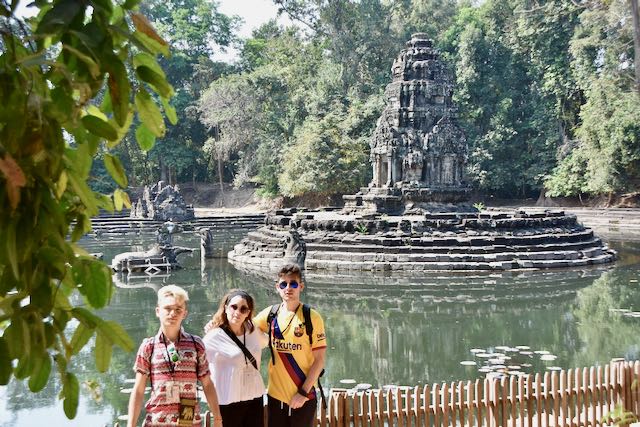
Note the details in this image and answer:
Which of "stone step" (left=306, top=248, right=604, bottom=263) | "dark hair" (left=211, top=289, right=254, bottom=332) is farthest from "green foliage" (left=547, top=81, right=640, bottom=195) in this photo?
"dark hair" (left=211, top=289, right=254, bottom=332)

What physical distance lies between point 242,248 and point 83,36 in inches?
830

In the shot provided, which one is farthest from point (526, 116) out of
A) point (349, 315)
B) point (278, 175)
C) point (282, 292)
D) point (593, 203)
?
point (282, 292)

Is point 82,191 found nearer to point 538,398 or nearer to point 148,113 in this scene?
point 148,113

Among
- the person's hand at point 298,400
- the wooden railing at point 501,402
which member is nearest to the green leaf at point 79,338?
the person's hand at point 298,400

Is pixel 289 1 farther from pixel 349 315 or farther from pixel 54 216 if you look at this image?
pixel 54 216

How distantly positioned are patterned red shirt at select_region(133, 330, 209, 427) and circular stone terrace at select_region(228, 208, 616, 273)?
14.7m

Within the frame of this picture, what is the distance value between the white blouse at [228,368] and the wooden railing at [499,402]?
103 cm

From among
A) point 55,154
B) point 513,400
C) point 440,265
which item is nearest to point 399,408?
point 513,400

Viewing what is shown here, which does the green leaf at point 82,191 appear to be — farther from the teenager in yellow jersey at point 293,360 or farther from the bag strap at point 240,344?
the teenager in yellow jersey at point 293,360

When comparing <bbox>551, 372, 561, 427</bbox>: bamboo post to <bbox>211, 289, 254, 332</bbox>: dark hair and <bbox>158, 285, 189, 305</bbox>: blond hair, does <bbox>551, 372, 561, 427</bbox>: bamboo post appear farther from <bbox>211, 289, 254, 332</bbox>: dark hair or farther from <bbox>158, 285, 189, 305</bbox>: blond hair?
<bbox>158, 285, 189, 305</bbox>: blond hair

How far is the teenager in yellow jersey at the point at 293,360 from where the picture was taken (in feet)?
14.4

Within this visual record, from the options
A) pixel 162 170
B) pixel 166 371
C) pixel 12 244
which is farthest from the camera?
pixel 162 170

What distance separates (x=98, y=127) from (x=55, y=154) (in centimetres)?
14

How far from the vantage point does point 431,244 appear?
63.3 ft
